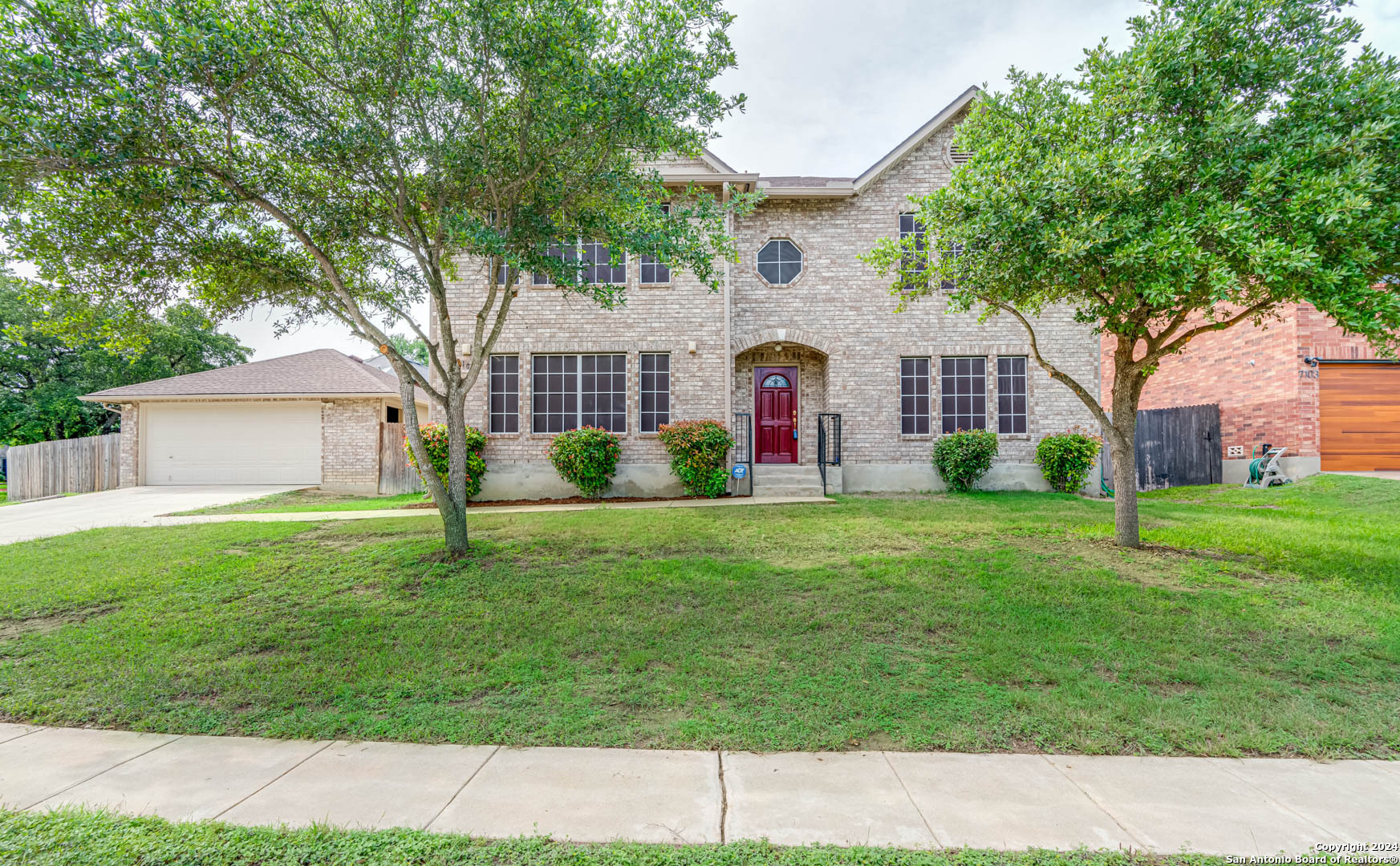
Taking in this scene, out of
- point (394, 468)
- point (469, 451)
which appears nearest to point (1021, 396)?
point (469, 451)

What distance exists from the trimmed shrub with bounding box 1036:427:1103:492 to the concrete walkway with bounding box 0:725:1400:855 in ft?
31.0

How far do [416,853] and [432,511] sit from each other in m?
8.95

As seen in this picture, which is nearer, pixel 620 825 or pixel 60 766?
pixel 620 825

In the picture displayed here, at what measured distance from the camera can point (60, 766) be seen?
281 centimetres

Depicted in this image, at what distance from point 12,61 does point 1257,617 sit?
10.8 metres

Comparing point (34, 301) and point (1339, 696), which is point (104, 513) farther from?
point (1339, 696)

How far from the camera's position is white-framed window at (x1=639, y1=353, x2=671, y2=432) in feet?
37.9

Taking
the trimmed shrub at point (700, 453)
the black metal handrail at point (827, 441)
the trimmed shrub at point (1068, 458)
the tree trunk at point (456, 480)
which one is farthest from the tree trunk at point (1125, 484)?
the tree trunk at point (456, 480)

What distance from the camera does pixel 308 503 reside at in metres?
11.7

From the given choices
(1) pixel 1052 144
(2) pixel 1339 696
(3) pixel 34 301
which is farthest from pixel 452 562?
(1) pixel 1052 144

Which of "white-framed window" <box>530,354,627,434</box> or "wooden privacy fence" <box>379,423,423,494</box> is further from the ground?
"white-framed window" <box>530,354,627,434</box>

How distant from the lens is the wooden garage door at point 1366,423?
37.9ft

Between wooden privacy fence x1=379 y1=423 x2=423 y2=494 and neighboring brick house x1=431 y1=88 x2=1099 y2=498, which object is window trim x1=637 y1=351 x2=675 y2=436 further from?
Answer: wooden privacy fence x1=379 y1=423 x2=423 y2=494

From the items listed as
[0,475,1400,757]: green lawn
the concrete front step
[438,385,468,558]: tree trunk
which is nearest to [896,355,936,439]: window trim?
the concrete front step
